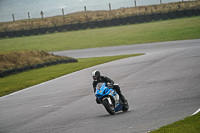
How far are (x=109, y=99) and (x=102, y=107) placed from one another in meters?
1.37

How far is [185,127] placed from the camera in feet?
22.4

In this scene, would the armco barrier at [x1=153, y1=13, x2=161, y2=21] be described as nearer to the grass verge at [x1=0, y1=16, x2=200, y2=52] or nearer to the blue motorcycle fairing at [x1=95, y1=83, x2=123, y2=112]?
the grass verge at [x1=0, y1=16, x2=200, y2=52]

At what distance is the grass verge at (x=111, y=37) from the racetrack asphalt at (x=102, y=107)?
20.4m

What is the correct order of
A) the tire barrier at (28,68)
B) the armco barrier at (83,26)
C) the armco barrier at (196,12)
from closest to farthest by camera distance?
the tire barrier at (28,68) < the armco barrier at (196,12) < the armco barrier at (83,26)

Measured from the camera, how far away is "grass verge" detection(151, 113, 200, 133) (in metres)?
6.61

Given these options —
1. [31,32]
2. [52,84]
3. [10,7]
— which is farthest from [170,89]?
[10,7]

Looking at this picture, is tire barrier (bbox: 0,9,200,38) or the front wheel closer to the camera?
the front wheel

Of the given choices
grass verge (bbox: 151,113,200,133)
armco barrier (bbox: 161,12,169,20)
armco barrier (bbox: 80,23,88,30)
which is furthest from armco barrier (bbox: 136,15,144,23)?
grass verge (bbox: 151,113,200,133)

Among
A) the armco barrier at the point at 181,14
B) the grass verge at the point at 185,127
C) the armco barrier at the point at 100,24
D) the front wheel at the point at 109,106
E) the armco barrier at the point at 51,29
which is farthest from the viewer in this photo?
the armco barrier at the point at 51,29

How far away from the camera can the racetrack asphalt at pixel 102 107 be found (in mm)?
8438

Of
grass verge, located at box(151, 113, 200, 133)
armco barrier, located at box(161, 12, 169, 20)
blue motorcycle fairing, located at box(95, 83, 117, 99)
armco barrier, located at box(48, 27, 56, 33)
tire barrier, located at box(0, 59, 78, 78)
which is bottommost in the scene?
tire barrier, located at box(0, 59, 78, 78)

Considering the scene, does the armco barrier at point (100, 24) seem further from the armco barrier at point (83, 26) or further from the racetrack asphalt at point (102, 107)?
the racetrack asphalt at point (102, 107)

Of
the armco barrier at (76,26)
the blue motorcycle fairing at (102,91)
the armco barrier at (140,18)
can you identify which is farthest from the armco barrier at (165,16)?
the blue motorcycle fairing at (102,91)

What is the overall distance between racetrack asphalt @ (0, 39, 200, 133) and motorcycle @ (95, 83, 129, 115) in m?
0.20
